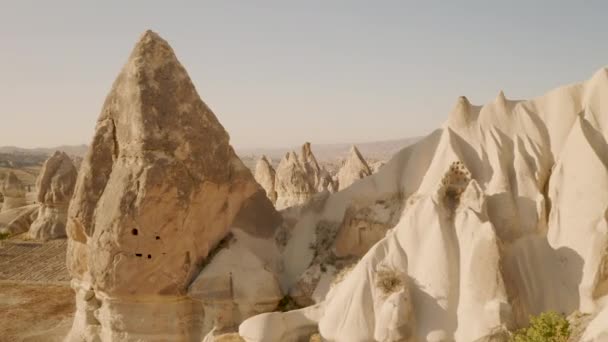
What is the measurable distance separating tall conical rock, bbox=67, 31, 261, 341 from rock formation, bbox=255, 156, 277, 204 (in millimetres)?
18248

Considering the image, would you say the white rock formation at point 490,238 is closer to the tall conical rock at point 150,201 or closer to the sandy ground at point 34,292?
the tall conical rock at point 150,201

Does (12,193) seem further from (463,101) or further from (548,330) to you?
(548,330)

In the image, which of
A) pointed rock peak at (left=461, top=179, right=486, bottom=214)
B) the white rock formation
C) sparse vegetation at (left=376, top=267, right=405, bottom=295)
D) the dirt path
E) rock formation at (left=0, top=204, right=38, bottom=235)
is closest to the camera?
the white rock formation

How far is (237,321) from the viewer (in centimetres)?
1459

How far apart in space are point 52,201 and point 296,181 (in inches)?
619

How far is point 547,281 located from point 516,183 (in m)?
2.60

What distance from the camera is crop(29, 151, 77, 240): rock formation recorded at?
34.5m

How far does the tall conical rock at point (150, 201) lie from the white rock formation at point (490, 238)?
278 centimetres

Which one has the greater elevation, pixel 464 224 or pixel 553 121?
pixel 553 121

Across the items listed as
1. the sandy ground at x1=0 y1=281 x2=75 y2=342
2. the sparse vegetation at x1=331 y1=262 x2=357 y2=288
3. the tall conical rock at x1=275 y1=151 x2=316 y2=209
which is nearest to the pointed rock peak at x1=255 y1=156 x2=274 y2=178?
the tall conical rock at x1=275 y1=151 x2=316 y2=209

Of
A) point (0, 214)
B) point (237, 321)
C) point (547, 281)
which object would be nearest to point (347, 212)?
point (237, 321)

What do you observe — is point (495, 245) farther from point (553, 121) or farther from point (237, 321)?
point (237, 321)

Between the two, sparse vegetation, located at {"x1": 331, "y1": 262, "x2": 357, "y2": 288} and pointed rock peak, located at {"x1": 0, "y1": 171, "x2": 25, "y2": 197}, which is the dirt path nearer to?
pointed rock peak, located at {"x1": 0, "y1": 171, "x2": 25, "y2": 197}

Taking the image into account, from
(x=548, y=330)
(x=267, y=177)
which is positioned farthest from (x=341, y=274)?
(x=267, y=177)
